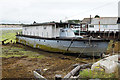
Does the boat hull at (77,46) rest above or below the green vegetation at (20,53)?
above

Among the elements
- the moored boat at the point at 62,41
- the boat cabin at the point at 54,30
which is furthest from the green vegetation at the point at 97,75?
the boat cabin at the point at 54,30

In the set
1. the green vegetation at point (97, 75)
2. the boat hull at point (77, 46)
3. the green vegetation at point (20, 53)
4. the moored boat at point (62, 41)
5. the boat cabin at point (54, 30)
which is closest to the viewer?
the green vegetation at point (97, 75)

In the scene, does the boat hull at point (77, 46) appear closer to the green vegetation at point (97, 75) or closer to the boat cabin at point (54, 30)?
the boat cabin at point (54, 30)

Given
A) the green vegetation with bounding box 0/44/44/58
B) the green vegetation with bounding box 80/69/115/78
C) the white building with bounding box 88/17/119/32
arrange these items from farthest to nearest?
the white building with bounding box 88/17/119/32 < the green vegetation with bounding box 0/44/44/58 < the green vegetation with bounding box 80/69/115/78

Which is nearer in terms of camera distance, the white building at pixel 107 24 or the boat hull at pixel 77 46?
the boat hull at pixel 77 46

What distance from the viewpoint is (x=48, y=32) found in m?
18.2

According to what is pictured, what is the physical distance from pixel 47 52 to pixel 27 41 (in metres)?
6.69

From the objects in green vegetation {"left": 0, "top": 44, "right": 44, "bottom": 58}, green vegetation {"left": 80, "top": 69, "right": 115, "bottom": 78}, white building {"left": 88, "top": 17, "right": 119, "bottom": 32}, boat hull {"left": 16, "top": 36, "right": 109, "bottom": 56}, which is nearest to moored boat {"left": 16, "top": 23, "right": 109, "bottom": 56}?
boat hull {"left": 16, "top": 36, "right": 109, "bottom": 56}

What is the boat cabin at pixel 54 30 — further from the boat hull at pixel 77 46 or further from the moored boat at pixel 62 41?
the boat hull at pixel 77 46

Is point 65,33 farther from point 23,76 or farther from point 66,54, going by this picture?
point 23,76

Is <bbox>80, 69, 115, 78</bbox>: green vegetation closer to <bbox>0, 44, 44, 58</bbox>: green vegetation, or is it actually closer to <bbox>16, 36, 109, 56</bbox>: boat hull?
<bbox>16, 36, 109, 56</bbox>: boat hull

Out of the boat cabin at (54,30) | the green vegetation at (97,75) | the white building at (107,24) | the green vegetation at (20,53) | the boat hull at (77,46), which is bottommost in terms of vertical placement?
the green vegetation at (20,53)

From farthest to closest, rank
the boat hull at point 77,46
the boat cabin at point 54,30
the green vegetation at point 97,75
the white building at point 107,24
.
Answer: the white building at point 107,24, the boat cabin at point 54,30, the boat hull at point 77,46, the green vegetation at point 97,75

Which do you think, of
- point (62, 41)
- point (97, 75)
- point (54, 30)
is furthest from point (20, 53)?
point (97, 75)
